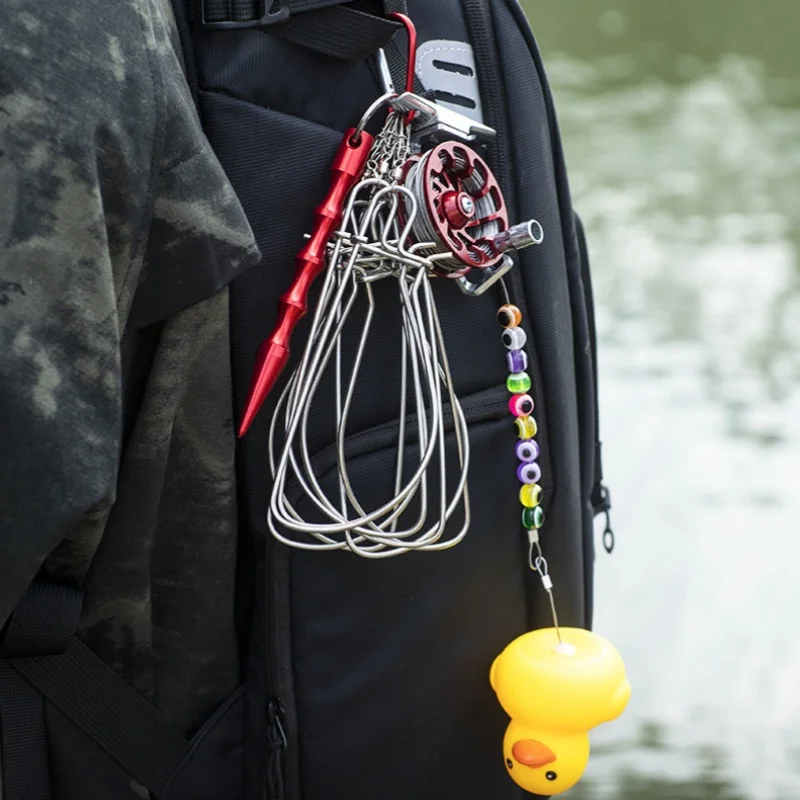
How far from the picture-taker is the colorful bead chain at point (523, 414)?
74 cm

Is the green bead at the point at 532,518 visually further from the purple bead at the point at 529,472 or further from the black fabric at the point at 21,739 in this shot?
the black fabric at the point at 21,739

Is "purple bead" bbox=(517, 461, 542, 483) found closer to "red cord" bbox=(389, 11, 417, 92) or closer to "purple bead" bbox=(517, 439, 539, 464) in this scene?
"purple bead" bbox=(517, 439, 539, 464)

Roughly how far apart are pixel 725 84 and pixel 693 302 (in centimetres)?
48

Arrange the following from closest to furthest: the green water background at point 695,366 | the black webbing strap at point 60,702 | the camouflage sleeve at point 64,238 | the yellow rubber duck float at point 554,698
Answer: the camouflage sleeve at point 64,238 → the black webbing strap at point 60,702 → the yellow rubber duck float at point 554,698 → the green water background at point 695,366

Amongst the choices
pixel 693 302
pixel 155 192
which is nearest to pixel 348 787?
pixel 155 192

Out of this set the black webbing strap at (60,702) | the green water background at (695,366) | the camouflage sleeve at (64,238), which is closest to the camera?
the camouflage sleeve at (64,238)

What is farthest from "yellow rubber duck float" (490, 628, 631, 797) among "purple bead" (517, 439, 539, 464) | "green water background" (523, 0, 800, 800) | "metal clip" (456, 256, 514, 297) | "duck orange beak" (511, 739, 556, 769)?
"green water background" (523, 0, 800, 800)

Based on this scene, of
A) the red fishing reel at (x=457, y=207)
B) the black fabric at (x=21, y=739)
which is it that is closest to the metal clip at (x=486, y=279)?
the red fishing reel at (x=457, y=207)

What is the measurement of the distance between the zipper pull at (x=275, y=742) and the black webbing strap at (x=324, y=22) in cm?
37

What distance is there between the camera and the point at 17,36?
50 centimetres

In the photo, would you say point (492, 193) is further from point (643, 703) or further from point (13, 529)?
point (643, 703)

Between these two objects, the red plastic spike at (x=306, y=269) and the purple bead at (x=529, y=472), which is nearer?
the red plastic spike at (x=306, y=269)

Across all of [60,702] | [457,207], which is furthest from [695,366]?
[60,702]

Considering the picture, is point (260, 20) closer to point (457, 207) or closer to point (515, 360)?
point (457, 207)
